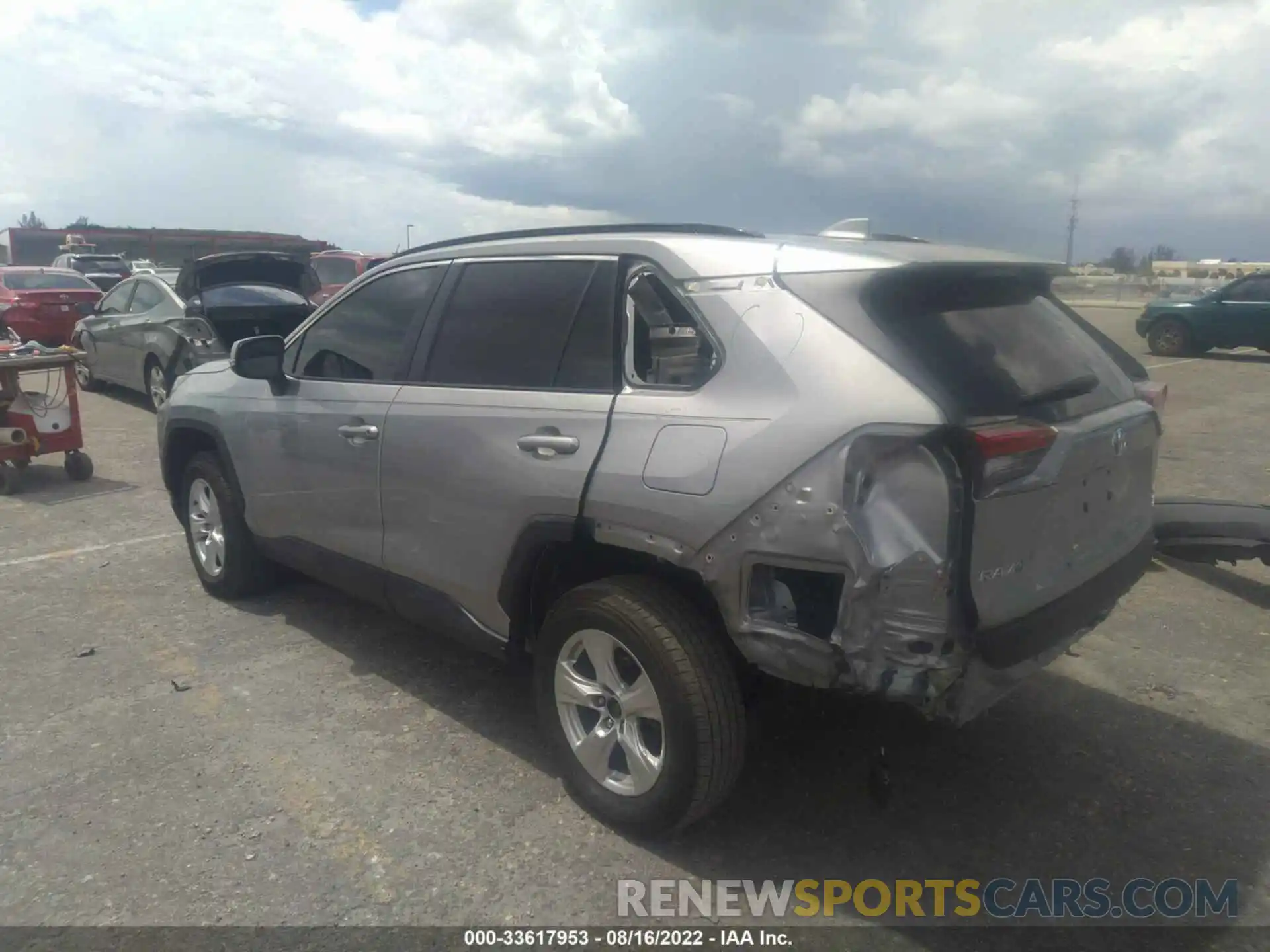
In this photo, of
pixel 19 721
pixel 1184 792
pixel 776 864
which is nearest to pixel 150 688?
pixel 19 721

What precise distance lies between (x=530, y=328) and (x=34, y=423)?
6.03 meters

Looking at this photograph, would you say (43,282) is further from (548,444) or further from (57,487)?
(548,444)

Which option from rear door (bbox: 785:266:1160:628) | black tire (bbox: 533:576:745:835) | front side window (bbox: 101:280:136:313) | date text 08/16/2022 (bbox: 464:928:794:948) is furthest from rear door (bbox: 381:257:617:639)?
front side window (bbox: 101:280:136:313)

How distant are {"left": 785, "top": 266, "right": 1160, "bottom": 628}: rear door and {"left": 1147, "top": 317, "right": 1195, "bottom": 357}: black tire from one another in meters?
17.8

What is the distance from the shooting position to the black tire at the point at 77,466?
311 inches

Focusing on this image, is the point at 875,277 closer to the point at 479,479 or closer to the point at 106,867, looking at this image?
the point at 479,479

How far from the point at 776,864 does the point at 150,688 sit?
110 inches

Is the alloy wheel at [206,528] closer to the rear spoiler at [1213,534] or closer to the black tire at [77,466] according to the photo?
the black tire at [77,466]

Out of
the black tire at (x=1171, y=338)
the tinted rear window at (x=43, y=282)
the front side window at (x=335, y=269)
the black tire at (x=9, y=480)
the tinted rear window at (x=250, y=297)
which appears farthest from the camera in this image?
the black tire at (x=1171, y=338)

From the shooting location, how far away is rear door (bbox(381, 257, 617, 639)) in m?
3.20

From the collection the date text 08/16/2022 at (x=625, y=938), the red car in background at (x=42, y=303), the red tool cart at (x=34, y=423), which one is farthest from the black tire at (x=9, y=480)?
the red car in background at (x=42, y=303)

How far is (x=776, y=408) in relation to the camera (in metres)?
2.67

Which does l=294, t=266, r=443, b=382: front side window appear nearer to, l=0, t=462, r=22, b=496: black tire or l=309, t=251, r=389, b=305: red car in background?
l=0, t=462, r=22, b=496: black tire

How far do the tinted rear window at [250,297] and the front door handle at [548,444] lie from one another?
8.37m
